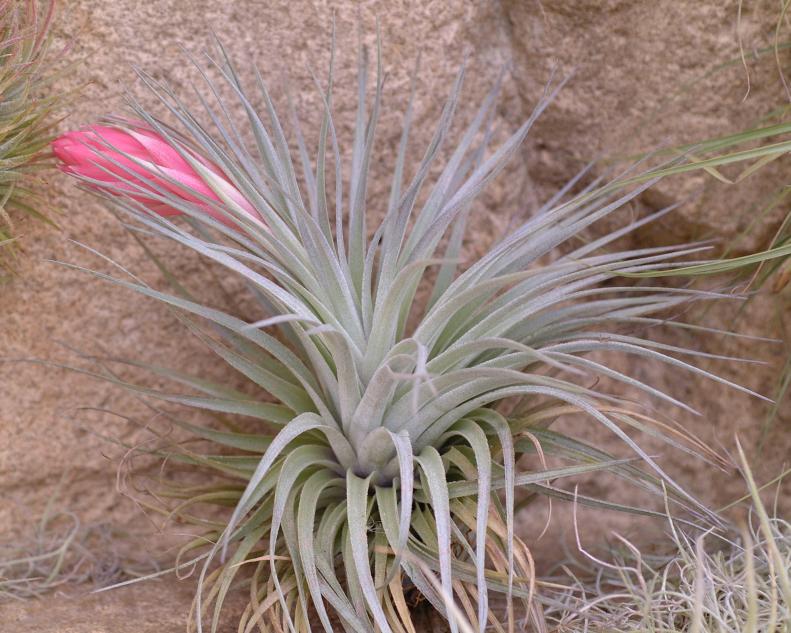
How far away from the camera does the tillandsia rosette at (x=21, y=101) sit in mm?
1007

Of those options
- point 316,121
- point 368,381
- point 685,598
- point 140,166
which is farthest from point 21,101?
point 685,598

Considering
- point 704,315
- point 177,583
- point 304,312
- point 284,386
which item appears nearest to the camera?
point 304,312

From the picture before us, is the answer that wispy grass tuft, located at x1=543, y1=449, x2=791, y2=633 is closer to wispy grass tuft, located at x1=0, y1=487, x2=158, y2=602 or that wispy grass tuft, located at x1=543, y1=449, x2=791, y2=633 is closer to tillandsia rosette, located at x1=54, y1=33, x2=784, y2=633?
tillandsia rosette, located at x1=54, y1=33, x2=784, y2=633

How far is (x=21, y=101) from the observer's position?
103 cm

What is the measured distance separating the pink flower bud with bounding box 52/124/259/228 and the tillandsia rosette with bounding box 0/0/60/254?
56 mm

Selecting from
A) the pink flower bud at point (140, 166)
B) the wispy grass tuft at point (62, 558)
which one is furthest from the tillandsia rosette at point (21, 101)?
the wispy grass tuft at point (62, 558)

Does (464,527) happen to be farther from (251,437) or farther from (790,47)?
(790,47)

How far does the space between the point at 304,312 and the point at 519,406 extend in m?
0.33

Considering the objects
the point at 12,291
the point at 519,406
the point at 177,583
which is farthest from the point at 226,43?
the point at 177,583

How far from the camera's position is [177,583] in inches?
47.4

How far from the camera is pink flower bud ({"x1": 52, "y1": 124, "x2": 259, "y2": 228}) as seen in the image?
98cm

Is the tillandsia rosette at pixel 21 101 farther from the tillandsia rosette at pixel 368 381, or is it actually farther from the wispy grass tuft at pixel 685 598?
the wispy grass tuft at pixel 685 598

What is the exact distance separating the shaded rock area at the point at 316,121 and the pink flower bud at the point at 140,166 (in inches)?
5.9

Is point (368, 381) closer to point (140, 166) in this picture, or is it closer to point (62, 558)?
point (140, 166)
